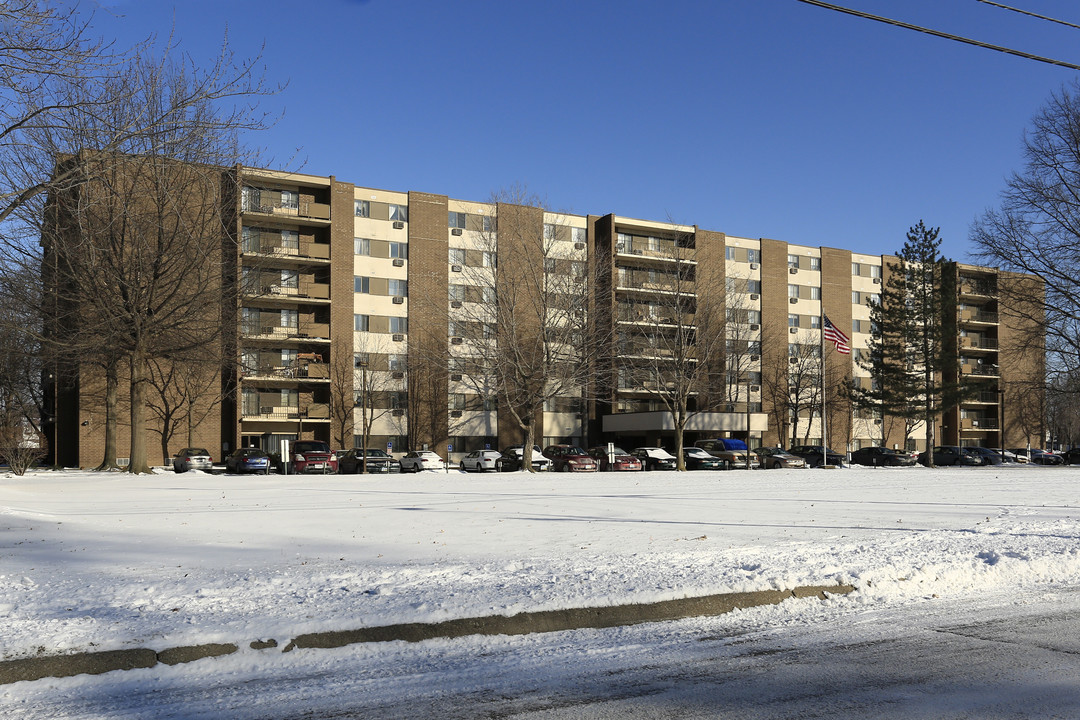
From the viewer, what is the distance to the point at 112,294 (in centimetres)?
3075

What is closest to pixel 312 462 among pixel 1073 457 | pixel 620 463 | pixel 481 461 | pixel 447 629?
pixel 481 461

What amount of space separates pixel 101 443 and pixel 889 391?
178ft

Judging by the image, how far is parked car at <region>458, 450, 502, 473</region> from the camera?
1939 inches

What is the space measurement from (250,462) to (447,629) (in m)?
40.1

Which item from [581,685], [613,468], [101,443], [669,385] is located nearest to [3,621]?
[581,685]

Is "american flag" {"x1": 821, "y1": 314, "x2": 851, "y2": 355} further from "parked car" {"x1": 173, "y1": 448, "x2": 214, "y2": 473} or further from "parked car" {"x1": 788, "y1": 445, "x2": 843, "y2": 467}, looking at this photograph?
"parked car" {"x1": 173, "y1": 448, "x2": 214, "y2": 473}

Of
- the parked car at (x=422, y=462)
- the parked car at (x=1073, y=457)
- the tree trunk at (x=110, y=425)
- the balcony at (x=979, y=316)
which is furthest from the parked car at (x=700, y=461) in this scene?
the balcony at (x=979, y=316)

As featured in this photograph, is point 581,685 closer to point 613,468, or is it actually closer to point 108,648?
point 108,648

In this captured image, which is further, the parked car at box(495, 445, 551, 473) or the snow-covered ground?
the parked car at box(495, 445, 551, 473)

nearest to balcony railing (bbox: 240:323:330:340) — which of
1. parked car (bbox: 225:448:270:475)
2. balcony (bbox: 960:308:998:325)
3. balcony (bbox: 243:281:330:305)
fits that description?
balcony (bbox: 243:281:330:305)

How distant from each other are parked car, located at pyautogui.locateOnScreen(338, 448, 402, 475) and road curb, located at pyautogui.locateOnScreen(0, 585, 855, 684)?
42520mm

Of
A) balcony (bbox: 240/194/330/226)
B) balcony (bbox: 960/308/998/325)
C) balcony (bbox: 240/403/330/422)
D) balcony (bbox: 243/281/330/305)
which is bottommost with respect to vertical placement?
balcony (bbox: 240/403/330/422)

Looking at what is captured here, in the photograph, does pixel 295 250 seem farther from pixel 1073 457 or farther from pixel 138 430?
pixel 1073 457

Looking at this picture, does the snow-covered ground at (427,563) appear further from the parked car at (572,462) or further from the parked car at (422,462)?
the parked car at (422,462)
